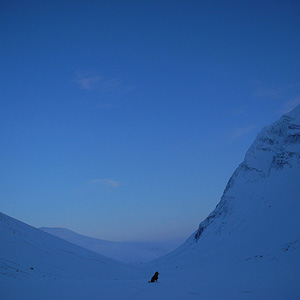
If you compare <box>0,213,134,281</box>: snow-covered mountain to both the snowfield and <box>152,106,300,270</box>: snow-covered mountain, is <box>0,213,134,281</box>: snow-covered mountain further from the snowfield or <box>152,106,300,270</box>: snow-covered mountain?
<box>152,106,300,270</box>: snow-covered mountain

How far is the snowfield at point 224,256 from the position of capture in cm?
1282

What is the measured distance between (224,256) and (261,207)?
19.5 meters

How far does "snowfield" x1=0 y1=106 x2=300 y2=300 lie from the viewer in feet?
42.1

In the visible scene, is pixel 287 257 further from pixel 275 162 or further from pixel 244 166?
pixel 244 166

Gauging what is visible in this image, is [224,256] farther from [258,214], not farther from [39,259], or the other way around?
[39,259]

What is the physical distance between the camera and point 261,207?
217 ft

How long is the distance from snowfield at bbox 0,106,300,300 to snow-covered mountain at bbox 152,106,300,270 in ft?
0.98

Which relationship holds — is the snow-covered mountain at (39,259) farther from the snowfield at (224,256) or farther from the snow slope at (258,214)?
the snow slope at (258,214)

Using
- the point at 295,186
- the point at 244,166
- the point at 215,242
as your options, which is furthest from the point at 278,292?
the point at 244,166

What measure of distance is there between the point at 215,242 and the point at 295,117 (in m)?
50.2

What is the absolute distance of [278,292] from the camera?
404 inches

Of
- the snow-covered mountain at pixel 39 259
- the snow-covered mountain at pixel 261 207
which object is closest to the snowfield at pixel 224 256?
the snow-covered mountain at pixel 39 259

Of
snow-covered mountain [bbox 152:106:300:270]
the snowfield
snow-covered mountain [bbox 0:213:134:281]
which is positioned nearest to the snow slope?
snow-covered mountain [bbox 152:106:300:270]

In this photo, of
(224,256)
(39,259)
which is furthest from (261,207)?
(39,259)
